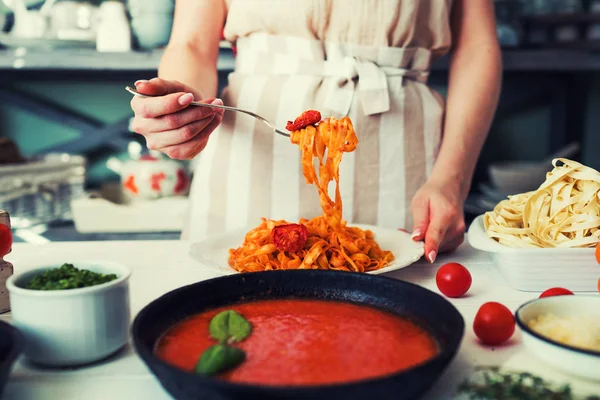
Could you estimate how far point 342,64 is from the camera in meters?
1.74

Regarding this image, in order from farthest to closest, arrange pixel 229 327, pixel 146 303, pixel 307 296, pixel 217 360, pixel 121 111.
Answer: pixel 121 111, pixel 146 303, pixel 307 296, pixel 229 327, pixel 217 360

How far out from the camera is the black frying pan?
0.59 m

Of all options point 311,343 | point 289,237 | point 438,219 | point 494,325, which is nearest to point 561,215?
point 438,219

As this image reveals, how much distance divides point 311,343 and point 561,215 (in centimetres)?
63

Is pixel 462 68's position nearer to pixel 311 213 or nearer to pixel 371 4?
pixel 371 4

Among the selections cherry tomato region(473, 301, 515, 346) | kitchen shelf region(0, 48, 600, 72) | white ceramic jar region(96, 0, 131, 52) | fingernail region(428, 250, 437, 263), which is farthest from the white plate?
white ceramic jar region(96, 0, 131, 52)

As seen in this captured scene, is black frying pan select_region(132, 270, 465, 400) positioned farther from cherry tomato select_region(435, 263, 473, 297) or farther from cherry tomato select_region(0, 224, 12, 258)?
cherry tomato select_region(0, 224, 12, 258)

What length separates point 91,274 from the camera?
0.85 metres

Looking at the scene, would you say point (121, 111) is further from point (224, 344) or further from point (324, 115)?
point (224, 344)

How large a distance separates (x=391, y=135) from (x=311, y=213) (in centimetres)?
33

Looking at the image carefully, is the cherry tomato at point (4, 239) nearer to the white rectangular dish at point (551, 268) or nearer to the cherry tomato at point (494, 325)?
the cherry tomato at point (494, 325)

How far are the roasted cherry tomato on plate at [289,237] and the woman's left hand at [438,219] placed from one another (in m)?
0.27

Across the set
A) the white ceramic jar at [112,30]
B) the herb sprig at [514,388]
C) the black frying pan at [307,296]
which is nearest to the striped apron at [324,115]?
the black frying pan at [307,296]

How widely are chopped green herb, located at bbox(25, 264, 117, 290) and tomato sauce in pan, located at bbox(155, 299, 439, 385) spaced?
128 millimetres
